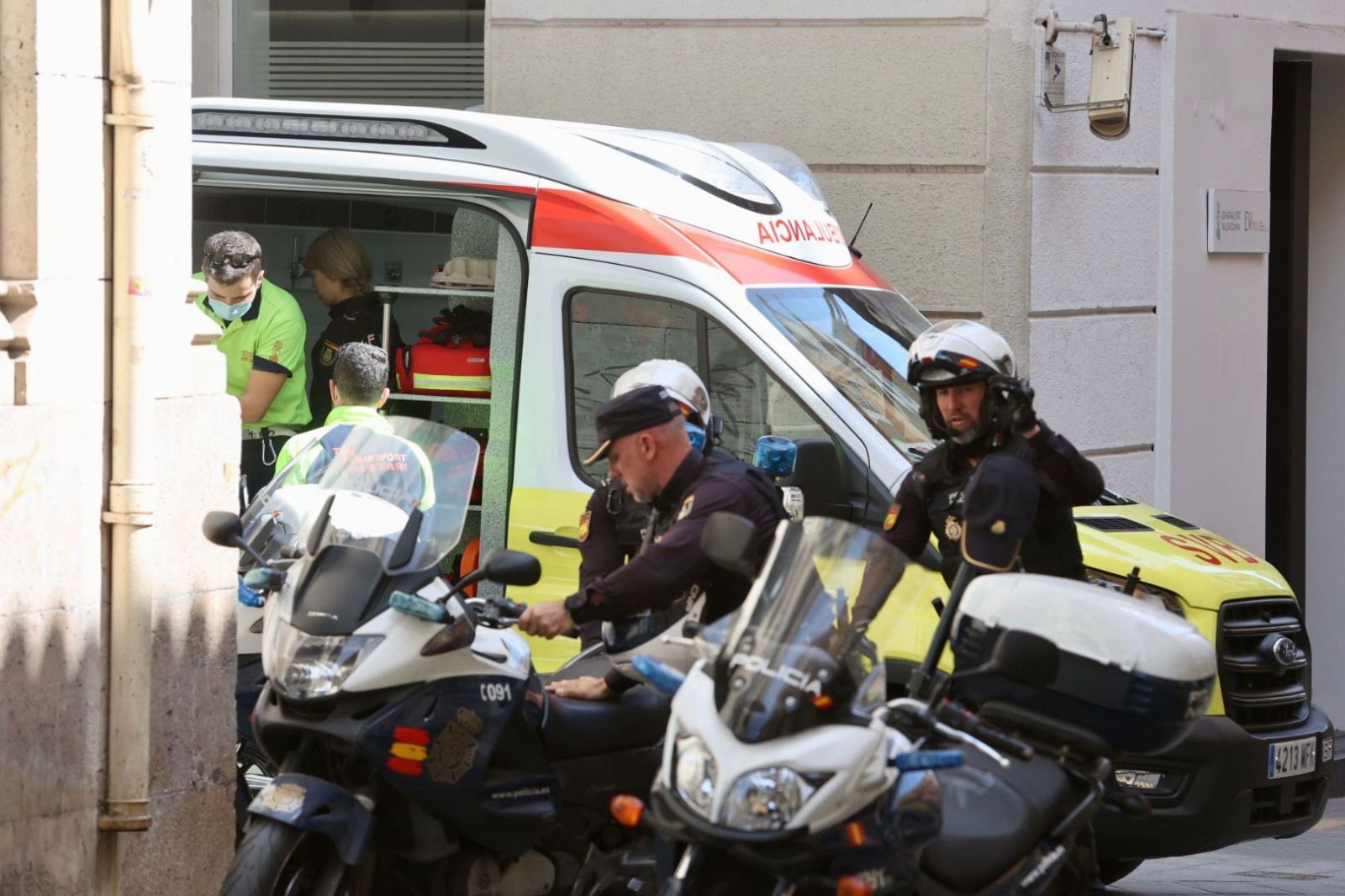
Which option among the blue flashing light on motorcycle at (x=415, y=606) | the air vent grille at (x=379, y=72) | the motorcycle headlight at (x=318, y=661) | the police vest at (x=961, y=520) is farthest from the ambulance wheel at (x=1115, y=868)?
the air vent grille at (x=379, y=72)

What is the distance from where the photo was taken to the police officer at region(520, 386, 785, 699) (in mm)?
5203

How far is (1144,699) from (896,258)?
6.31 m

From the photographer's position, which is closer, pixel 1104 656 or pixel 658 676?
pixel 658 676

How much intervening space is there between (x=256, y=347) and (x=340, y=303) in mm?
511

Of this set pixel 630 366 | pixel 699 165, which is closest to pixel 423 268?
pixel 699 165

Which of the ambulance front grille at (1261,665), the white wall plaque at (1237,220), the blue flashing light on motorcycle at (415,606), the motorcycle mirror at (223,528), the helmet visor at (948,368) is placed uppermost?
the white wall plaque at (1237,220)

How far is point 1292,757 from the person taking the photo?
6832mm

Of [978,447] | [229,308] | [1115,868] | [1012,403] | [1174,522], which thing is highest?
[229,308]

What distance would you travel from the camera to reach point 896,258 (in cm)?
1053

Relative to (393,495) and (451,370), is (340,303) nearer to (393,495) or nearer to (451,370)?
(451,370)

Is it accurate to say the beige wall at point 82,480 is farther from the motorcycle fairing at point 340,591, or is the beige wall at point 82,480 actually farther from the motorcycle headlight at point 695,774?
the motorcycle headlight at point 695,774

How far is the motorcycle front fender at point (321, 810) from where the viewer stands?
4.69 metres

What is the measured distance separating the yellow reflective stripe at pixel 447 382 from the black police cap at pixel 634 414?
2521mm

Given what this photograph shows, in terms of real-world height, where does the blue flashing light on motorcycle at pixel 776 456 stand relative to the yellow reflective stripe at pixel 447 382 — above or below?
below
